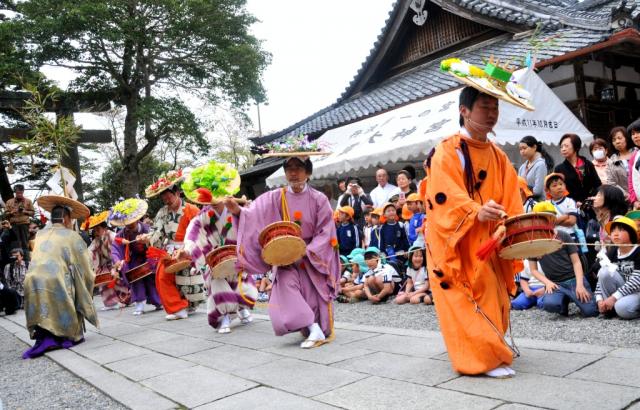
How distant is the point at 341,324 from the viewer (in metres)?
6.22

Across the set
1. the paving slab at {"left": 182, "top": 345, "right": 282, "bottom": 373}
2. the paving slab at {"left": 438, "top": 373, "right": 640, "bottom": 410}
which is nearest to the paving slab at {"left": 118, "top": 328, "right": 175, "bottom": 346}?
the paving slab at {"left": 182, "top": 345, "right": 282, "bottom": 373}

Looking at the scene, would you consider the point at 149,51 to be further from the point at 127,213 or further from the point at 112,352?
the point at 112,352

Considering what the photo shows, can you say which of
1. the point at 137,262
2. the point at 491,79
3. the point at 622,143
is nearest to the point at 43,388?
the point at 491,79

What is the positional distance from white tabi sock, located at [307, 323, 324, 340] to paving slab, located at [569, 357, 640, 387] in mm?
2351

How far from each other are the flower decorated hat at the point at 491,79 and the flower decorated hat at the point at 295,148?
6.10 feet

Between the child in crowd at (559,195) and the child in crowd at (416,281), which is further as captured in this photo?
the child in crowd at (416,281)

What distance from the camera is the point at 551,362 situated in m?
3.63

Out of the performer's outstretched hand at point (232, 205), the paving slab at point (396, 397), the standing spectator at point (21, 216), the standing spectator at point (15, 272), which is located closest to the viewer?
the paving slab at point (396, 397)

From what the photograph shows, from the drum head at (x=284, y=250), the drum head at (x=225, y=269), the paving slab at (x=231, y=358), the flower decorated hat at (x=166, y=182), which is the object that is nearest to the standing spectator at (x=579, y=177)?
the drum head at (x=284, y=250)

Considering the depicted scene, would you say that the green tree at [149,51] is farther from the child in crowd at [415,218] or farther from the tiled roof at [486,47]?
the child in crowd at [415,218]

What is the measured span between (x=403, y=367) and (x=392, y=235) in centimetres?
414

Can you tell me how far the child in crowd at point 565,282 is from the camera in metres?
5.21

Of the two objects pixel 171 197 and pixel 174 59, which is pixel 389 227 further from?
pixel 174 59

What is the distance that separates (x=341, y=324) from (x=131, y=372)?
2.38 metres
